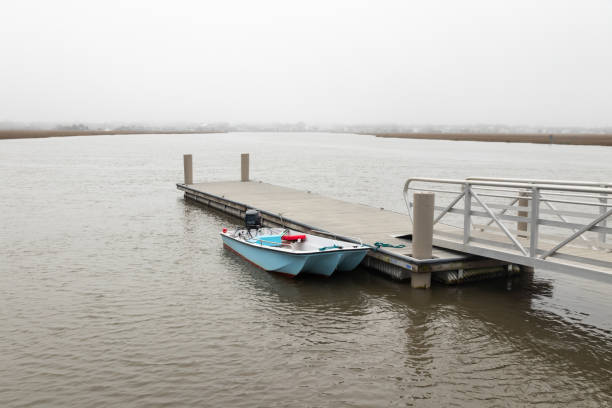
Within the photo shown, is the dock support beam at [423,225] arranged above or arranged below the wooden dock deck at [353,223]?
above

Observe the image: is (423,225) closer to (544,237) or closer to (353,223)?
(544,237)

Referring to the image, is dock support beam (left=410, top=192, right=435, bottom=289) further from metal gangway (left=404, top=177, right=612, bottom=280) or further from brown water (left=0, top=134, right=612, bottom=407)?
brown water (left=0, top=134, right=612, bottom=407)

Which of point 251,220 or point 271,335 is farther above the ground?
point 251,220

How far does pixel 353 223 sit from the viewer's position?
16.2 meters

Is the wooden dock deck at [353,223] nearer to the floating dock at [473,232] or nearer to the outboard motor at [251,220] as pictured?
the floating dock at [473,232]

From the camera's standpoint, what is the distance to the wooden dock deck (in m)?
12.1

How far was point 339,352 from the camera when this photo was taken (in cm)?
889

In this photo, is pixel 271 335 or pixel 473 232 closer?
pixel 271 335

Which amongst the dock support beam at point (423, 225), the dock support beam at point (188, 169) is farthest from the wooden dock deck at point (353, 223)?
the dock support beam at point (188, 169)

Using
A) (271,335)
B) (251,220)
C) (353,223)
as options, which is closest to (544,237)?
(271,335)

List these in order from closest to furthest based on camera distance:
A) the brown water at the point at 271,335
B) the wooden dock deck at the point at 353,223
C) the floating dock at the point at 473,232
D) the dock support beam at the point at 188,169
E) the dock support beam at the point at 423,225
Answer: the brown water at the point at 271,335, the floating dock at the point at 473,232, the dock support beam at the point at 423,225, the wooden dock deck at the point at 353,223, the dock support beam at the point at 188,169

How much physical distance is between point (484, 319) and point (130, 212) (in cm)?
1799

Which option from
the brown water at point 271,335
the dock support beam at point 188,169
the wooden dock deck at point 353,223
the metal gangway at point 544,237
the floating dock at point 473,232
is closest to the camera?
the brown water at point 271,335

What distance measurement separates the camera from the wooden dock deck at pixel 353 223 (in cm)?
1212
